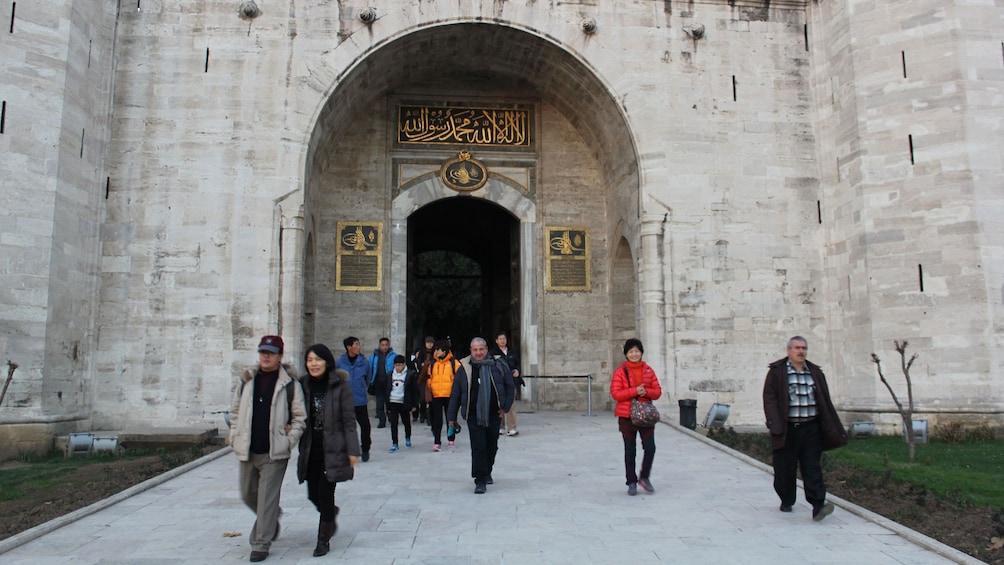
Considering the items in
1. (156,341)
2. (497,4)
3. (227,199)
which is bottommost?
(156,341)

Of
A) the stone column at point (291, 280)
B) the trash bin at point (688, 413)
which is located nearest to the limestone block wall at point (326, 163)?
the stone column at point (291, 280)

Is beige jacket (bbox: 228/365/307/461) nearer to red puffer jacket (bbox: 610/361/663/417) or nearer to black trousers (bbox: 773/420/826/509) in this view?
red puffer jacket (bbox: 610/361/663/417)

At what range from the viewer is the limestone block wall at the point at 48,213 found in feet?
30.1

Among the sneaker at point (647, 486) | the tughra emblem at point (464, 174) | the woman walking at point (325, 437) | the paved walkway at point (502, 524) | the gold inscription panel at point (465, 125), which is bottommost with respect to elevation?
the paved walkway at point (502, 524)

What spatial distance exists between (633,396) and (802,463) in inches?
53.0

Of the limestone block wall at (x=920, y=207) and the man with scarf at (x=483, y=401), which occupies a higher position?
the limestone block wall at (x=920, y=207)

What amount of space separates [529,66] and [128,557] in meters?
10.4

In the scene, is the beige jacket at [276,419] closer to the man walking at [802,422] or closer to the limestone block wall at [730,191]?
the man walking at [802,422]

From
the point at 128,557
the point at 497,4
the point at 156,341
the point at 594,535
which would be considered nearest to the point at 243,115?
the point at 156,341

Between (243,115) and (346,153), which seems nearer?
(243,115)

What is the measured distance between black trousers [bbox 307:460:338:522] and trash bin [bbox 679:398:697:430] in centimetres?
685

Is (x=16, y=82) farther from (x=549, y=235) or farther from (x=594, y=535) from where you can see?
(x=594, y=535)

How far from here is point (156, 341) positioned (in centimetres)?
1057

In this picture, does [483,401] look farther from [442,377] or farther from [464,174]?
[464,174]
